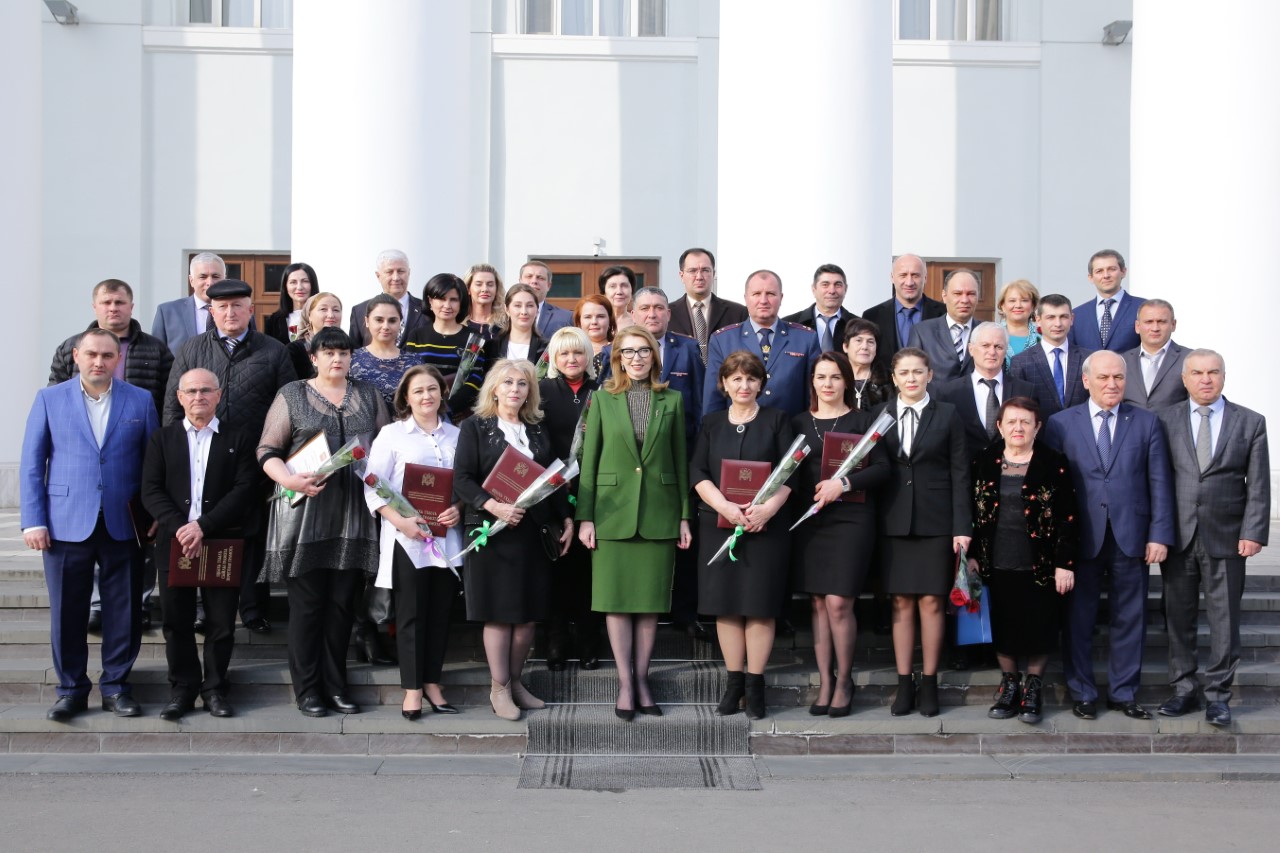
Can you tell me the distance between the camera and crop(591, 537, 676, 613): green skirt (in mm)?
7234

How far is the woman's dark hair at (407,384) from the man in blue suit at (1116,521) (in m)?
3.57

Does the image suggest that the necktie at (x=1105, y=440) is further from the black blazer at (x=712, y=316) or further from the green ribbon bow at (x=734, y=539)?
the black blazer at (x=712, y=316)

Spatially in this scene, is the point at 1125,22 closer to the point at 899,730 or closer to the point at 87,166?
the point at 899,730

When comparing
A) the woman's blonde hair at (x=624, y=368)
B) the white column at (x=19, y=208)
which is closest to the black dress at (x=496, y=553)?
the woman's blonde hair at (x=624, y=368)

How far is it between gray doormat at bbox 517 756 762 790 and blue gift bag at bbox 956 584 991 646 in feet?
4.84

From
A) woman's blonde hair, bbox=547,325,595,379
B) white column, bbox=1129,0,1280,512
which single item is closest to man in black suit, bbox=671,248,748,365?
woman's blonde hair, bbox=547,325,595,379

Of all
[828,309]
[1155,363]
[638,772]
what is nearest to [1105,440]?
[1155,363]

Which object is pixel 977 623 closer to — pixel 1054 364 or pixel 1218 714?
pixel 1218 714

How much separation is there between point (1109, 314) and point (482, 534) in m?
4.59

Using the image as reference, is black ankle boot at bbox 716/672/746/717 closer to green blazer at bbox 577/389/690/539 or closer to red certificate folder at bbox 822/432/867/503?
green blazer at bbox 577/389/690/539

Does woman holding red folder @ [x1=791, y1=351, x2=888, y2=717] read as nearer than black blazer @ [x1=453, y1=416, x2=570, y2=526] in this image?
No

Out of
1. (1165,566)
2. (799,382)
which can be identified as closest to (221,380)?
(799,382)

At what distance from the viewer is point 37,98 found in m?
14.2

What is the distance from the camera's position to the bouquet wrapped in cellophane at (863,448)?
7082 mm
